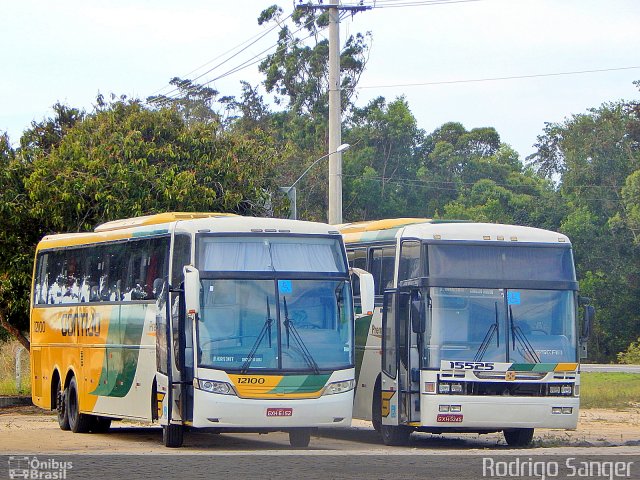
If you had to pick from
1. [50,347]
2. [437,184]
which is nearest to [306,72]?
[437,184]

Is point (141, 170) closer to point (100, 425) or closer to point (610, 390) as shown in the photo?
point (100, 425)

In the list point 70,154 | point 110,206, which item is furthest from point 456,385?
point 70,154

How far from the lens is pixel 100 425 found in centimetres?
2258

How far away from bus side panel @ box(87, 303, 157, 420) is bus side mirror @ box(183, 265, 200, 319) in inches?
75.5

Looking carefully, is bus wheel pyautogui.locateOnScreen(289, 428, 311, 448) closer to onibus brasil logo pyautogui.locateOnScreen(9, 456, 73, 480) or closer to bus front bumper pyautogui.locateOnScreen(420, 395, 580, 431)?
bus front bumper pyautogui.locateOnScreen(420, 395, 580, 431)

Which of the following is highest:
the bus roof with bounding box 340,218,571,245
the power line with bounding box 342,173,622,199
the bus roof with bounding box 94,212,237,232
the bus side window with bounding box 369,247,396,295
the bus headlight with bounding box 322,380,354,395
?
the power line with bounding box 342,173,622,199

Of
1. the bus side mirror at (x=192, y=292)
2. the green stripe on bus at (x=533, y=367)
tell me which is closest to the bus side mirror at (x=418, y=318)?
the green stripe on bus at (x=533, y=367)

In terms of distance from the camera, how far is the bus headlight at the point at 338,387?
17.5 m

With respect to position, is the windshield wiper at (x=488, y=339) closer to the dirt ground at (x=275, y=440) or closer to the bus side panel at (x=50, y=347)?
the dirt ground at (x=275, y=440)

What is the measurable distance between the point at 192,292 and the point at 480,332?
4241mm

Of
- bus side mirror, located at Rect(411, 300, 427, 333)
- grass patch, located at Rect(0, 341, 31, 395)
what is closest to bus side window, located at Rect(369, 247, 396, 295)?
bus side mirror, located at Rect(411, 300, 427, 333)

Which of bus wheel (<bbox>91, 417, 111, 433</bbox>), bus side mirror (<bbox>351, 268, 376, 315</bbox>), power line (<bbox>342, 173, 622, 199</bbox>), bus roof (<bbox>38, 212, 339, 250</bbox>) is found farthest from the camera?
power line (<bbox>342, 173, 622, 199</bbox>)

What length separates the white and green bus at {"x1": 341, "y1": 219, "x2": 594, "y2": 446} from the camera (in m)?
18.0

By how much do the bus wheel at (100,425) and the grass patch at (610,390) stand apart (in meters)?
12.6
